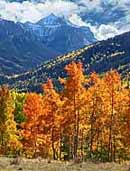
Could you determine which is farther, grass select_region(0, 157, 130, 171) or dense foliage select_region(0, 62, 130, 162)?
dense foliage select_region(0, 62, 130, 162)

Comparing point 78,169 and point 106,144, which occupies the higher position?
point 106,144

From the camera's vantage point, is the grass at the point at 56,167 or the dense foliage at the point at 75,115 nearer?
the grass at the point at 56,167

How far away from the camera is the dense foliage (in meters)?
74.3

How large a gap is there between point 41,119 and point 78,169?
164 ft

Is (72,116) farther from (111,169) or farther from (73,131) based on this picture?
(111,169)

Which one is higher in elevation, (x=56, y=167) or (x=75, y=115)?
(x=75, y=115)

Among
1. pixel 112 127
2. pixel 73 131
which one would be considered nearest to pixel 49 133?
pixel 73 131

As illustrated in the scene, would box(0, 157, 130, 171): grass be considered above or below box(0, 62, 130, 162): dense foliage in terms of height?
below

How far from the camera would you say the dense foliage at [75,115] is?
74.3m

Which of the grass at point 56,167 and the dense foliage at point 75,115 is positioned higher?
the dense foliage at point 75,115

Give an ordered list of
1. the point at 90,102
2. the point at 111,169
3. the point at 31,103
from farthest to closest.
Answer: the point at 31,103 → the point at 90,102 → the point at 111,169

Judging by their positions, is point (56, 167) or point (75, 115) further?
point (75, 115)

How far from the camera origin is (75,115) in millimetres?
77750

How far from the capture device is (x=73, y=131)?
8794cm
